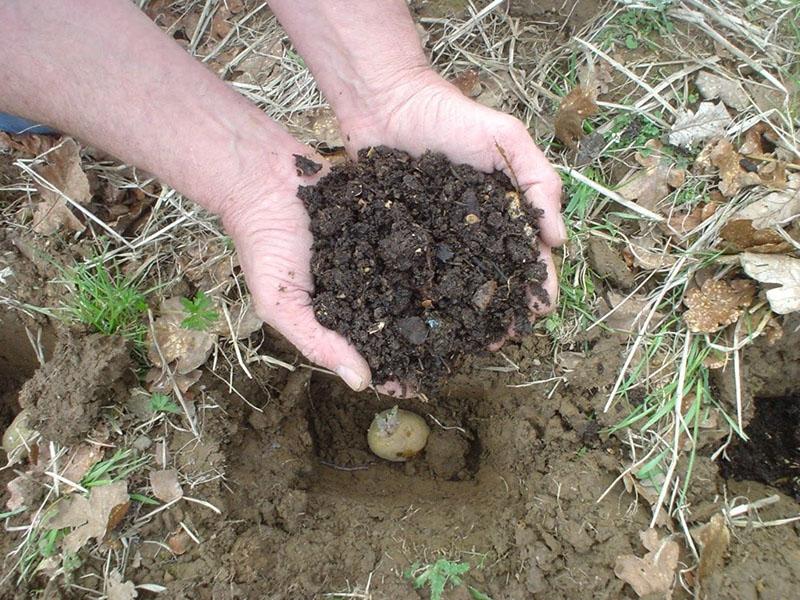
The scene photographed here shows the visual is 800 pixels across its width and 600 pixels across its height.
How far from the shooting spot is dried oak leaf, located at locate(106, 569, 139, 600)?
8.01 feet

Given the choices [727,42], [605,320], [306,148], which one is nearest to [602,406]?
[605,320]

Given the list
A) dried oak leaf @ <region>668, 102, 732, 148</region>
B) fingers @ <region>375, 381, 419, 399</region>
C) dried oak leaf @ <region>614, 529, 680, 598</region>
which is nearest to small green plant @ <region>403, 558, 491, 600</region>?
dried oak leaf @ <region>614, 529, 680, 598</region>

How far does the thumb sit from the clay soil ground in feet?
1.76

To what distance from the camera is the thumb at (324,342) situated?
7.81ft

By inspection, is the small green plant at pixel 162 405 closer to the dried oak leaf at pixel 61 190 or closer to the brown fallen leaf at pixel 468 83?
the dried oak leaf at pixel 61 190

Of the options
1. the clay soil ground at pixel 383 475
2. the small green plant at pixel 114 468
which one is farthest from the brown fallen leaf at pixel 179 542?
the small green plant at pixel 114 468

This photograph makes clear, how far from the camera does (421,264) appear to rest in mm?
2373

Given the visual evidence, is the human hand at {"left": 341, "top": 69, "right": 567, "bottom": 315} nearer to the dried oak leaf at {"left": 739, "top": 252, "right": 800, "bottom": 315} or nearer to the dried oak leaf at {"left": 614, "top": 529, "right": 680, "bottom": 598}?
the dried oak leaf at {"left": 739, "top": 252, "right": 800, "bottom": 315}

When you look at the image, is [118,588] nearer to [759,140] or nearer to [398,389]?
[398,389]

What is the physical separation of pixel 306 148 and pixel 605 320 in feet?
4.87

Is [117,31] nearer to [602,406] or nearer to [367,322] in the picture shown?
[367,322]

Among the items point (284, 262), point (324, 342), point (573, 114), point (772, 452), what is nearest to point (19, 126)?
point (284, 262)

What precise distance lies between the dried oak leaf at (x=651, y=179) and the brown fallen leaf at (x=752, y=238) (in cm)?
36

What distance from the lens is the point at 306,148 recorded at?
2666 millimetres
